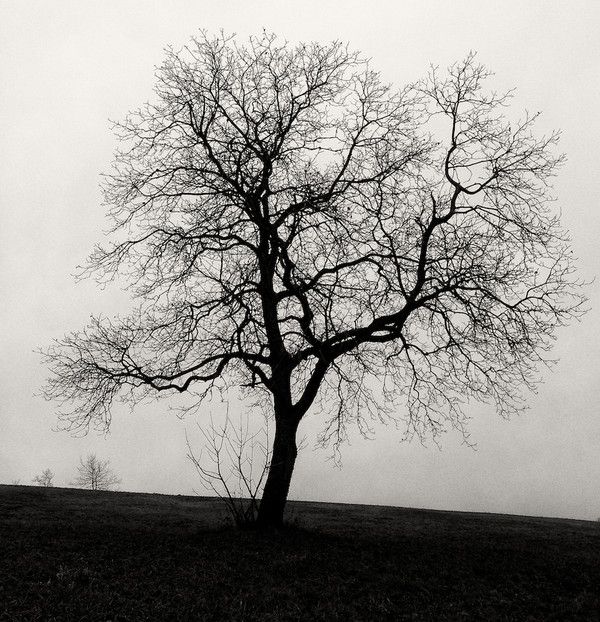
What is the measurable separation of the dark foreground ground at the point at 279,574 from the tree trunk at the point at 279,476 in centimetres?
59

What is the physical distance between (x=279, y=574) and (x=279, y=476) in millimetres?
3517

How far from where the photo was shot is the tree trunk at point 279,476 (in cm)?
1212

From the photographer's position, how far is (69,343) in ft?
40.1

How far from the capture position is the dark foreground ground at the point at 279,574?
24.2 ft

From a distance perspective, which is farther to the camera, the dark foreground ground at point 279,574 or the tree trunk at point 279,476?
the tree trunk at point 279,476

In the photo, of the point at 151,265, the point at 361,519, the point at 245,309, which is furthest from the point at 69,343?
the point at 361,519

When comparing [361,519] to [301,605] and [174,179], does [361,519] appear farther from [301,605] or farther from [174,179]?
[174,179]

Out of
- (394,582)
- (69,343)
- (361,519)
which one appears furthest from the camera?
(361,519)

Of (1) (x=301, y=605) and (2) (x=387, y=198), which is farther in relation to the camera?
(2) (x=387, y=198)

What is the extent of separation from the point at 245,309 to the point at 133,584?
6.55 m

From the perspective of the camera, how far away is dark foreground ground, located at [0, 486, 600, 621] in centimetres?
738

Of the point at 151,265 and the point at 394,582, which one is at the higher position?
the point at 151,265

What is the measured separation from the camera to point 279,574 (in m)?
8.73

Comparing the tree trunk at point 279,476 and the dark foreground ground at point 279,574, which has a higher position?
the tree trunk at point 279,476
